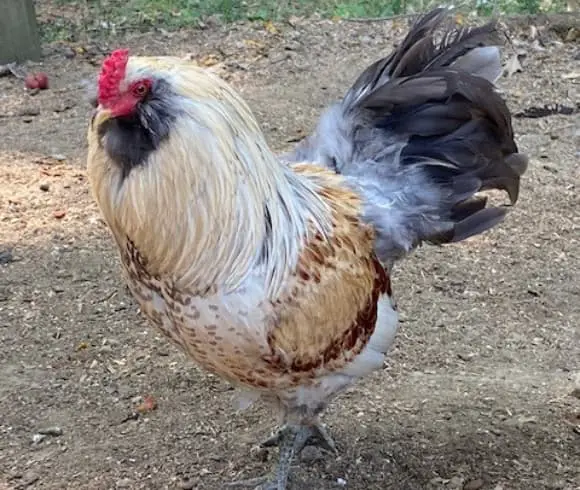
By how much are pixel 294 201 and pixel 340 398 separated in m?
1.22

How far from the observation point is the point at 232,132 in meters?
2.67

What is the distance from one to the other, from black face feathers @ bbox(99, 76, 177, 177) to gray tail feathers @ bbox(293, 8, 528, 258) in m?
0.98

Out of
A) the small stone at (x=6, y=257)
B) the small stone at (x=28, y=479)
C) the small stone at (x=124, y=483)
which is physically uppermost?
the small stone at (x=124, y=483)

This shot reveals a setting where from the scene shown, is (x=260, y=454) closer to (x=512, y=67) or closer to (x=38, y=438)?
(x=38, y=438)

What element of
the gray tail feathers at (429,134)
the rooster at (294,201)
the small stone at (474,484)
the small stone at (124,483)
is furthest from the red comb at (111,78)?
the small stone at (474,484)

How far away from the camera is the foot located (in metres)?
3.56

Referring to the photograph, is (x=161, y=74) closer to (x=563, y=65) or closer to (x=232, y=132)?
(x=232, y=132)

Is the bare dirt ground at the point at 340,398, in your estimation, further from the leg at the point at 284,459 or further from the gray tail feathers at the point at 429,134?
the gray tail feathers at the point at 429,134

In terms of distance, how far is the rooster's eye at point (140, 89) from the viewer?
2.51 m

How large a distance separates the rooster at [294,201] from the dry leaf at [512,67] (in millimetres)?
3309

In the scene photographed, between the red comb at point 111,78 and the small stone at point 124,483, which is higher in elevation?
the red comb at point 111,78

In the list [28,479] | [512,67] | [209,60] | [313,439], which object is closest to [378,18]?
[512,67]

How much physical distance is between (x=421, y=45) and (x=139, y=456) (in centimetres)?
186

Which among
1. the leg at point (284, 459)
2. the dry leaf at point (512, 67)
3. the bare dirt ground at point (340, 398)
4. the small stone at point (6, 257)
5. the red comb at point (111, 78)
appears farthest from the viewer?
the dry leaf at point (512, 67)
